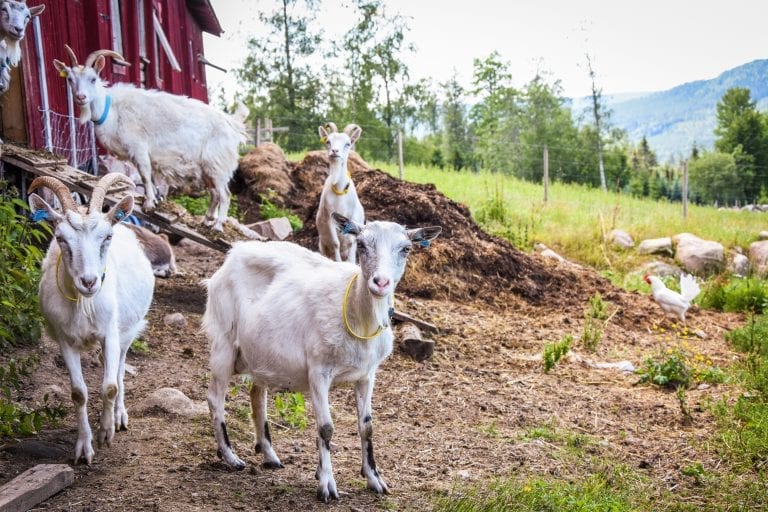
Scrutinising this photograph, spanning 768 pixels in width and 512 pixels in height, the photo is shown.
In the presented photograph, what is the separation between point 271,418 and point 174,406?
31.4 inches

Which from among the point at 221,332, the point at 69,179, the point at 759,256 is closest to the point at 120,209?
the point at 221,332

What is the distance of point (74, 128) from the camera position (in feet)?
34.0

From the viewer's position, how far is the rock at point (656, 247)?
1595 centimetres

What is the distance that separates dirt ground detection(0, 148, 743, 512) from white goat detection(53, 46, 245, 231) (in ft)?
4.38

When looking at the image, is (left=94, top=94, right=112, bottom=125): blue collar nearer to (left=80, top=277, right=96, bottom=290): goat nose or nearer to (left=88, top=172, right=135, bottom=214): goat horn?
(left=88, top=172, right=135, bottom=214): goat horn

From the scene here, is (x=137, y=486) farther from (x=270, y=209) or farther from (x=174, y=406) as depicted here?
(x=270, y=209)

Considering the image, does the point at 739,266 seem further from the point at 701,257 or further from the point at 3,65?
the point at 3,65

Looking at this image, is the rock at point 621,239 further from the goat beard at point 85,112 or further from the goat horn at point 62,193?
the goat horn at point 62,193

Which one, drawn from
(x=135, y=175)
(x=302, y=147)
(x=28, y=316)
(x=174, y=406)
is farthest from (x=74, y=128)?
(x=302, y=147)

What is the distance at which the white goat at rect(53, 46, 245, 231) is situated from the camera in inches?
346

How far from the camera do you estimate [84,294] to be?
4410mm

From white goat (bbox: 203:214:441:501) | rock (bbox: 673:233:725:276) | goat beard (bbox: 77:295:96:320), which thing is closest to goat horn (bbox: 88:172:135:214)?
goat beard (bbox: 77:295:96:320)

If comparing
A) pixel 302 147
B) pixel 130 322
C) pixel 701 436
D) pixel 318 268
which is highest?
pixel 302 147

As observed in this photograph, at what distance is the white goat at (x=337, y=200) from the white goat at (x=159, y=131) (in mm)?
1459
